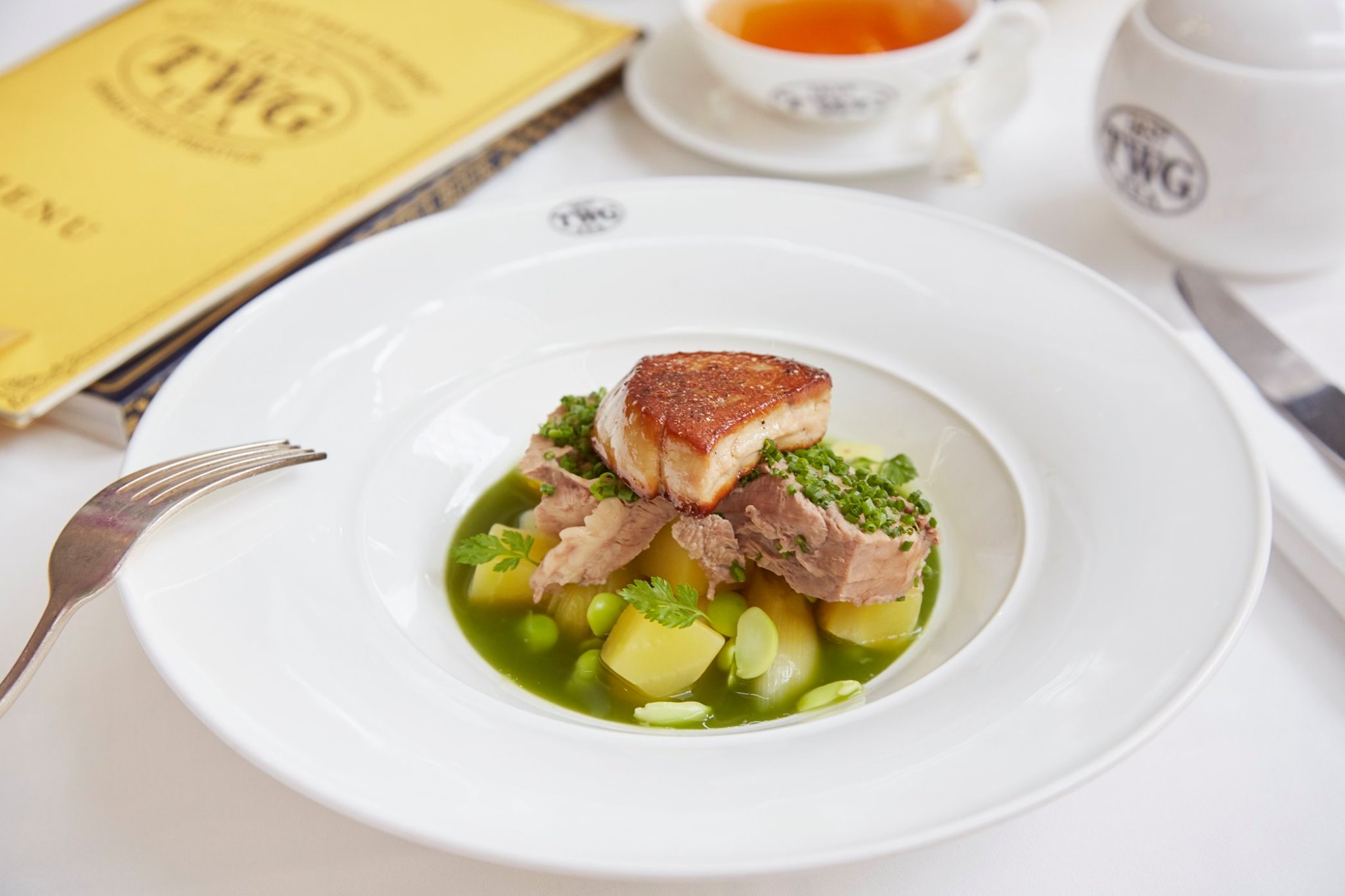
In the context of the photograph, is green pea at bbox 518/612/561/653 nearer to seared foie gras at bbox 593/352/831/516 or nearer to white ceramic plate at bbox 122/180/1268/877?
white ceramic plate at bbox 122/180/1268/877

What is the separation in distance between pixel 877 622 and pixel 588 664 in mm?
563

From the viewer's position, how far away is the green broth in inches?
74.0

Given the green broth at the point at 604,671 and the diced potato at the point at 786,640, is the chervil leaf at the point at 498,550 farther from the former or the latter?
the diced potato at the point at 786,640

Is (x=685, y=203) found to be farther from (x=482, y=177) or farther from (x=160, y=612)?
(x=160, y=612)

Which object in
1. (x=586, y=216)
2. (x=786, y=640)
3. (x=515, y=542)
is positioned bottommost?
(x=786, y=640)

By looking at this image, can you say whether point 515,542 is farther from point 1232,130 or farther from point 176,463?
point 1232,130

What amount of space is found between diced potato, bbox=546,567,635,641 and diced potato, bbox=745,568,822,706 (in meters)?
0.28

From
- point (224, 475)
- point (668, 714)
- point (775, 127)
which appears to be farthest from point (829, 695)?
point (775, 127)

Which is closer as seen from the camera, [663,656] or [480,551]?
[663,656]

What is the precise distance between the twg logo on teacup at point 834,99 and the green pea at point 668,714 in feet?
6.57

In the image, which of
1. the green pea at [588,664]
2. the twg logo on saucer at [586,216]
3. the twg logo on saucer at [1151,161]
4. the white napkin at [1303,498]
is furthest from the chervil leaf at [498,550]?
the twg logo on saucer at [1151,161]

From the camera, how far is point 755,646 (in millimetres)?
1934

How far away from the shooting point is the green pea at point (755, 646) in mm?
1922

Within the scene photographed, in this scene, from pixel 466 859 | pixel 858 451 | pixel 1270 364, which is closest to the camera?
pixel 466 859
